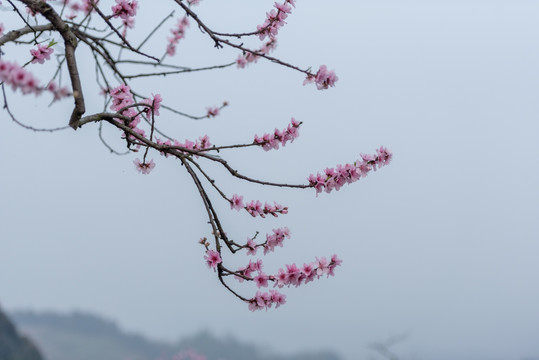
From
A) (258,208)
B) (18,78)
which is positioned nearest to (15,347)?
(258,208)

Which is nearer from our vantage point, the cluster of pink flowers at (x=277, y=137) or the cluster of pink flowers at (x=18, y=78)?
the cluster of pink flowers at (x=18, y=78)

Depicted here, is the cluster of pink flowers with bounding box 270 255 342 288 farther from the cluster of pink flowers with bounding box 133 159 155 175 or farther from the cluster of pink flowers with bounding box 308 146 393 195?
the cluster of pink flowers with bounding box 133 159 155 175

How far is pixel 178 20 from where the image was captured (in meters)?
4.79

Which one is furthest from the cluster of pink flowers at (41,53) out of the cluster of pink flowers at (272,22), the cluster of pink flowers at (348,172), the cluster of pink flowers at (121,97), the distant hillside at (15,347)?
the distant hillside at (15,347)

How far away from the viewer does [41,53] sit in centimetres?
277

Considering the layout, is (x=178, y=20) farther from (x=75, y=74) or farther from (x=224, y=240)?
(x=224, y=240)

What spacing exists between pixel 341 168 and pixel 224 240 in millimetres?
675

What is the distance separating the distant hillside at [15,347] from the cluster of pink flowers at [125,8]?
20.5 ft

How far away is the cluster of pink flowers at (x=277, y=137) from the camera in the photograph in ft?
8.80

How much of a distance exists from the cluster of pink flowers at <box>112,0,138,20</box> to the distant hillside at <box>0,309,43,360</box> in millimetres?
6257

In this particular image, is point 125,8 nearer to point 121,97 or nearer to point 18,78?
point 121,97

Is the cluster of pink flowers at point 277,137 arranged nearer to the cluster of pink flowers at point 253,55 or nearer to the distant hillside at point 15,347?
the cluster of pink flowers at point 253,55

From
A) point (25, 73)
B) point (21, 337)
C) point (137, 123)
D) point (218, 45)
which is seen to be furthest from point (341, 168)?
point (21, 337)

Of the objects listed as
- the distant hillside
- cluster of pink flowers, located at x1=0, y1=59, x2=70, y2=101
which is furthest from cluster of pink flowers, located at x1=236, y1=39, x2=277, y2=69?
the distant hillside
